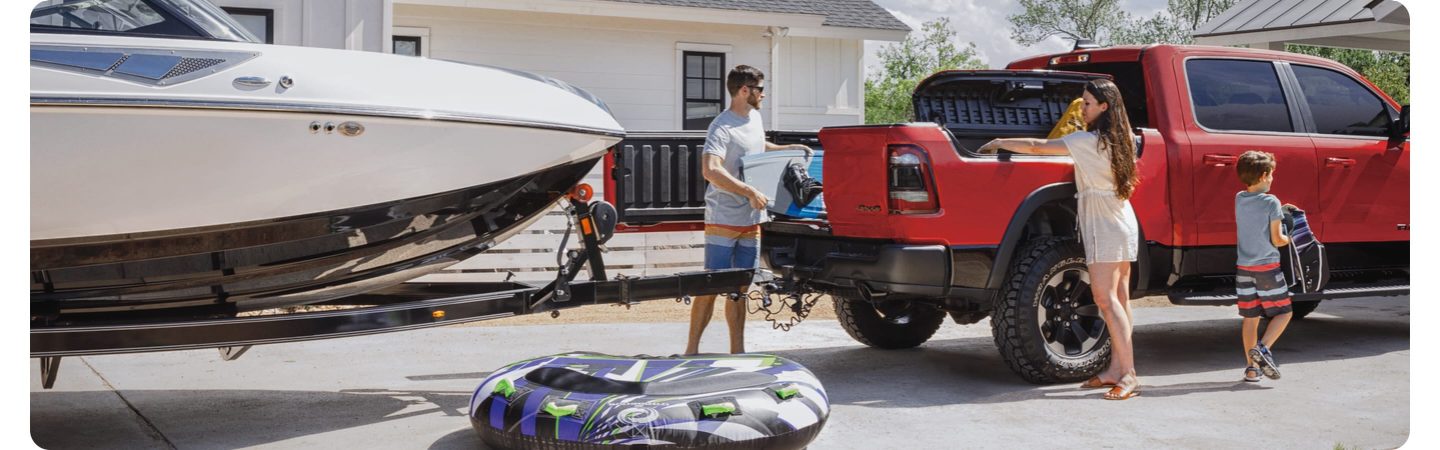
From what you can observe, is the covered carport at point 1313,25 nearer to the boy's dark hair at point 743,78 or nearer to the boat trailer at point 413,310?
the boy's dark hair at point 743,78

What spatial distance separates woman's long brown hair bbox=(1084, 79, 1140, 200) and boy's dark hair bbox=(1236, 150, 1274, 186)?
90 centimetres

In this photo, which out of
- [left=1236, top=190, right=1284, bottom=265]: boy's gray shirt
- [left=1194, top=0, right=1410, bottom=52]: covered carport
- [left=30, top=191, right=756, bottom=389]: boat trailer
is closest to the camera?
[left=30, top=191, right=756, bottom=389]: boat trailer

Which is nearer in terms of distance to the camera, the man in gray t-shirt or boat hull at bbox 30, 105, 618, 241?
boat hull at bbox 30, 105, 618, 241

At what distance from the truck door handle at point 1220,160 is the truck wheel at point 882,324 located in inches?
66.3

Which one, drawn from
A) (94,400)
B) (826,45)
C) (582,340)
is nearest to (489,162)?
(94,400)

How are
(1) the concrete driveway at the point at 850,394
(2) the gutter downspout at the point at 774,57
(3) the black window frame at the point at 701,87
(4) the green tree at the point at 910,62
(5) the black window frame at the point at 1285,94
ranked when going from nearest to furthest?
(1) the concrete driveway at the point at 850,394 < (5) the black window frame at the point at 1285,94 < (3) the black window frame at the point at 701,87 < (2) the gutter downspout at the point at 774,57 < (4) the green tree at the point at 910,62

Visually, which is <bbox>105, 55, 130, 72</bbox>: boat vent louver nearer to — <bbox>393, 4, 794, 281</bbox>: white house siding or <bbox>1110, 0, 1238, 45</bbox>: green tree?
<bbox>393, 4, 794, 281</bbox>: white house siding

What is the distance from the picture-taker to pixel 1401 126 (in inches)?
284

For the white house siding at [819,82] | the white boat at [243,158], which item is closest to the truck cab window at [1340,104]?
the white boat at [243,158]

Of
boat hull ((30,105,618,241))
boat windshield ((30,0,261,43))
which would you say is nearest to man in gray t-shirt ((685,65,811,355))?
boat hull ((30,105,618,241))

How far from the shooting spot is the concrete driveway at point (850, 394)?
5.09m

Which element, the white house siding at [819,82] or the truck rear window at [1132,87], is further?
the white house siding at [819,82]

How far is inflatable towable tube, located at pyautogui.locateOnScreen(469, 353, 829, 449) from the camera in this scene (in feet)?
14.2

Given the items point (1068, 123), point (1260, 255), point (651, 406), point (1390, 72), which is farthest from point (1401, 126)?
point (1390, 72)
